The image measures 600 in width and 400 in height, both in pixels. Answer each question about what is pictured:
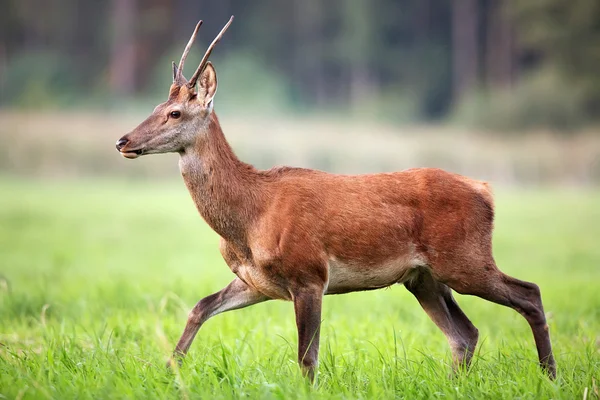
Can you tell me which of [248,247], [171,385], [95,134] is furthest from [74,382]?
[95,134]

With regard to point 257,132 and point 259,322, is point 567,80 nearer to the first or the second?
point 257,132

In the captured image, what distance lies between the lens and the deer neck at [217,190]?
20.9 feet

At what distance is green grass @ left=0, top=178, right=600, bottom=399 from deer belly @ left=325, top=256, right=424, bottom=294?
46 centimetres

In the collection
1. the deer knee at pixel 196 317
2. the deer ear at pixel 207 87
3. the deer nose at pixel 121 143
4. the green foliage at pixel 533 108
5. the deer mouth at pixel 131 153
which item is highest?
the deer ear at pixel 207 87

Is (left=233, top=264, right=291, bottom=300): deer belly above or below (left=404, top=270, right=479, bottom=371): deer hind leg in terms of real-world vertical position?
above

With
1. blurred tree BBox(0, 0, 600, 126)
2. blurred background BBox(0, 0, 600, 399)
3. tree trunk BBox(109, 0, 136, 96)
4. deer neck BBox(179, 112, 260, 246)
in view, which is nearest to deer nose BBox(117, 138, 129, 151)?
deer neck BBox(179, 112, 260, 246)

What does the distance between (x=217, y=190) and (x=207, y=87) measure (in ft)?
2.26

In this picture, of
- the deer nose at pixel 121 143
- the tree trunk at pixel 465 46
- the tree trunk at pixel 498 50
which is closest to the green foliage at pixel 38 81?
the tree trunk at pixel 465 46

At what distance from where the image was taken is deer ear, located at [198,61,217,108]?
248 inches

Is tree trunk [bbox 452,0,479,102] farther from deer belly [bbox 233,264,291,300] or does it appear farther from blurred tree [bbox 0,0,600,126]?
deer belly [bbox 233,264,291,300]

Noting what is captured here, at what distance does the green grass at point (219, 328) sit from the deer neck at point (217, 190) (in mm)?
783

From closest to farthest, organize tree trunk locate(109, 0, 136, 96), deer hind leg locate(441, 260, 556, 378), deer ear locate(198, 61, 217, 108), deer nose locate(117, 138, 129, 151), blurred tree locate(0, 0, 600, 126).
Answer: deer nose locate(117, 138, 129, 151), deer ear locate(198, 61, 217, 108), deer hind leg locate(441, 260, 556, 378), blurred tree locate(0, 0, 600, 126), tree trunk locate(109, 0, 136, 96)

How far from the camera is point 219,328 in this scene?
8320 mm

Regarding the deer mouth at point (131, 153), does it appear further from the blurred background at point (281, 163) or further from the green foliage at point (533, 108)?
the green foliage at point (533, 108)
